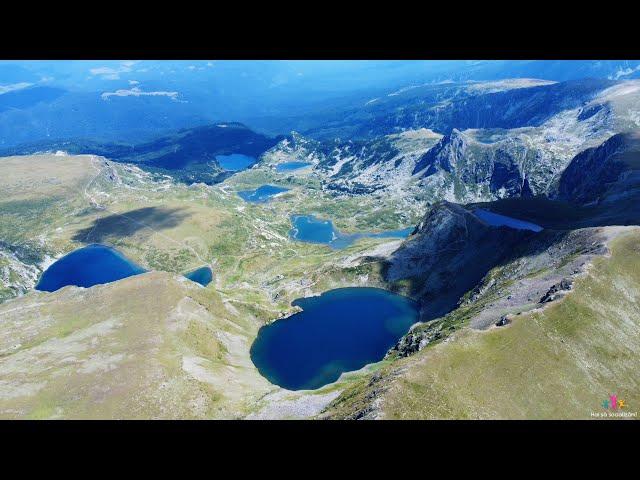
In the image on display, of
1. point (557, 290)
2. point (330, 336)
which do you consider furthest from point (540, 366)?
point (330, 336)

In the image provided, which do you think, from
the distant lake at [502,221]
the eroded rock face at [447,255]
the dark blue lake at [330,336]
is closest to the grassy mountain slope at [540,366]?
the dark blue lake at [330,336]

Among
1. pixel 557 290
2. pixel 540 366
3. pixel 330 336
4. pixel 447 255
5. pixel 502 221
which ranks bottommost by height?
pixel 330 336

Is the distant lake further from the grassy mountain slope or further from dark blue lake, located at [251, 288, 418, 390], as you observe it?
the grassy mountain slope

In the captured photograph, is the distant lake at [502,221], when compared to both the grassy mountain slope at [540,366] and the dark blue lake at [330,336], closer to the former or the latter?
the dark blue lake at [330,336]

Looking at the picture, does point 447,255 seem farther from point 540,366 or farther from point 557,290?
point 540,366

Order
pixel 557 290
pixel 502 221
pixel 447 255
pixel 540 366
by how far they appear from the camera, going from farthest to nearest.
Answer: pixel 447 255 < pixel 502 221 < pixel 557 290 < pixel 540 366

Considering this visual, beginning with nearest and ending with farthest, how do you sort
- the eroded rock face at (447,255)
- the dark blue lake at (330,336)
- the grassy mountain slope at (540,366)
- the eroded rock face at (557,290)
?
the grassy mountain slope at (540,366), the eroded rock face at (557,290), the dark blue lake at (330,336), the eroded rock face at (447,255)
